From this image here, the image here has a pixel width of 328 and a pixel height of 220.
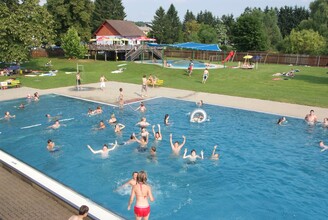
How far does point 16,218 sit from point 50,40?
3284 cm

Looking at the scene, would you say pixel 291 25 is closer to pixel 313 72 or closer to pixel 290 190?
pixel 313 72

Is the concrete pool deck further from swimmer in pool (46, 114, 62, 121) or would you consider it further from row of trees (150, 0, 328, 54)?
row of trees (150, 0, 328, 54)

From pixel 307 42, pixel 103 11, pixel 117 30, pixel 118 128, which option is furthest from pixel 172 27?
pixel 118 128

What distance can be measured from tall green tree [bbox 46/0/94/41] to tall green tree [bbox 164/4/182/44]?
29.3m

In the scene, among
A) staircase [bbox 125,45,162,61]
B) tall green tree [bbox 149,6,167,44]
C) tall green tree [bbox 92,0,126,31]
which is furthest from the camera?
tall green tree [bbox 149,6,167,44]

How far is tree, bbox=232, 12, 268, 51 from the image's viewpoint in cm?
5728

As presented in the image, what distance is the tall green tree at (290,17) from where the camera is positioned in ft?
320

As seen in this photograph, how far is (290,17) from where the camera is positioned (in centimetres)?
9906

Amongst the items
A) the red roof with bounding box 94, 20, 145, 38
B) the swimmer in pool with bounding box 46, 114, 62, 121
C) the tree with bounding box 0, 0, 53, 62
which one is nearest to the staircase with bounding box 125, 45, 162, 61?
the red roof with bounding box 94, 20, 145, 38

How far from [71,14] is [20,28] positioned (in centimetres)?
2594

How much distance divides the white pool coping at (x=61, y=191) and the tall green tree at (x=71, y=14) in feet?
163

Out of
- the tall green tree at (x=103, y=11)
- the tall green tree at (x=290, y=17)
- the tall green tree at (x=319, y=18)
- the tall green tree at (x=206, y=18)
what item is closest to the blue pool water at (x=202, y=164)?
the tall green tree at (x=319, y=18)

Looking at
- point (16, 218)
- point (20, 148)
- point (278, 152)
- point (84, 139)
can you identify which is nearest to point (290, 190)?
point (278, 152)

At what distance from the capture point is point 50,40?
3675 centimetres
